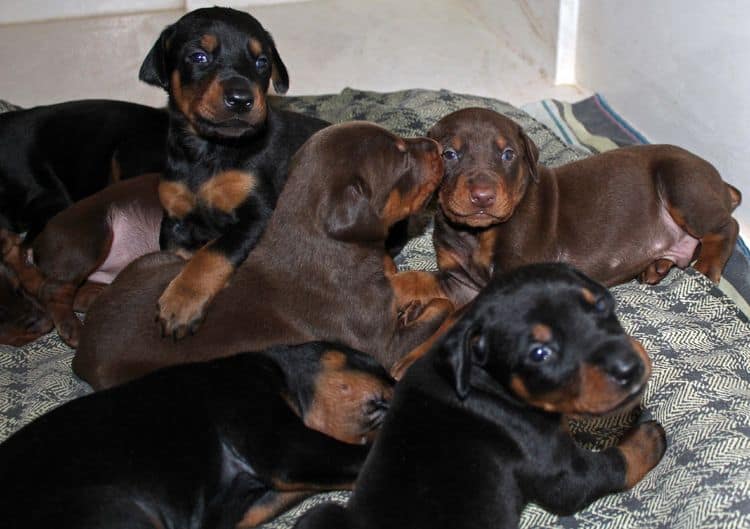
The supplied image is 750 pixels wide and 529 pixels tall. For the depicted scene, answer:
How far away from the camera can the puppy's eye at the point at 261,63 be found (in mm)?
4434

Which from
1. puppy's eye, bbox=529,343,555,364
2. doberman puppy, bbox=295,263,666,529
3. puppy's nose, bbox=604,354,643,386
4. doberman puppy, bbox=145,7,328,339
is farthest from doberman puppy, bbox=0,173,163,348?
puppy's nose, bbox=604,354,643,386

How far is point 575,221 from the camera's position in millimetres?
4648

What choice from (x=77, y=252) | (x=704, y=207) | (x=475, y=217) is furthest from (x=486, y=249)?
(x=77, y=252)

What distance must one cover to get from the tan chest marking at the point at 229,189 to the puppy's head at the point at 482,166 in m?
0.88

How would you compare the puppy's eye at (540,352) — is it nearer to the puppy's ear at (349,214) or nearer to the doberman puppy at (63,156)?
the puppy's ear at (349,214)

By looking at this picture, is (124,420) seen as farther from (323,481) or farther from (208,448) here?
(323,481)

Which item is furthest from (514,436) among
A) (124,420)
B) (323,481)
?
(124,420)

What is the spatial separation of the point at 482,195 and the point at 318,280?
786 mm

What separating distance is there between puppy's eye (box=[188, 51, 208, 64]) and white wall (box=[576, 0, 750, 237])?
2728mm

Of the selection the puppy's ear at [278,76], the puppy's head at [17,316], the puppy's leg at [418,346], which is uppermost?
the puppy's ear at [278,76]

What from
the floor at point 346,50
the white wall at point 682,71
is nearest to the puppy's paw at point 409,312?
the white wall at point 682,71

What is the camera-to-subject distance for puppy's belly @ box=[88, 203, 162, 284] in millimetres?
5008

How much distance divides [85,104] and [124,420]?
3108 mm

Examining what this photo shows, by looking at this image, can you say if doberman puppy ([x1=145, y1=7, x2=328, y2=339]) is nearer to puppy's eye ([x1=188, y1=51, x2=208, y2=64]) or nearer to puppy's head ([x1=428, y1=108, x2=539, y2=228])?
puppy's eye ([x1=188, y1=51, x2=208, y2=64])
